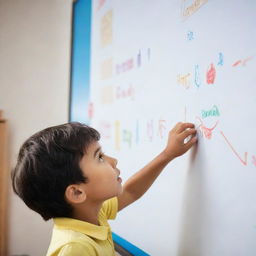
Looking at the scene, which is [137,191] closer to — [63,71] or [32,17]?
[63,71]

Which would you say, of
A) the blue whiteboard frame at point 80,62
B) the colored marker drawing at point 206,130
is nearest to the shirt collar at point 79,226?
the colored marker drawing at point 206,130

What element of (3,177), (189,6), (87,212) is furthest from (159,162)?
(3,177)

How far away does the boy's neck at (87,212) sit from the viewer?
68cm

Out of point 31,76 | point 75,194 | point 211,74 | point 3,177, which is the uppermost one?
point 31,76

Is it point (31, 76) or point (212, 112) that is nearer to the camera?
point (212, 112)

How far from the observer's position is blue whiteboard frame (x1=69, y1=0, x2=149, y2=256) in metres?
1.29

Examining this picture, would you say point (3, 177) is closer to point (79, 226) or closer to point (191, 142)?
point (79, 226)

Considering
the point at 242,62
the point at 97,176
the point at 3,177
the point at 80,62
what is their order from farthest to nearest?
the point at 3,177 < the point at 80,62 < the point at 97,176 < the point at 242,62

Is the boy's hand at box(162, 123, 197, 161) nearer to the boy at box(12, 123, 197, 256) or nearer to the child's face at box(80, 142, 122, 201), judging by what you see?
the boy at box(12, 123, 197, 256)

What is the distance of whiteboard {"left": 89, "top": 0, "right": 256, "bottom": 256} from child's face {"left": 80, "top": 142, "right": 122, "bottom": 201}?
0.16 m

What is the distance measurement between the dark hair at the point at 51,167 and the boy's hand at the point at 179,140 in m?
0.18

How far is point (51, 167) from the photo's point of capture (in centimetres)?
60

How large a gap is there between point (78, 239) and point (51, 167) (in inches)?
5.8

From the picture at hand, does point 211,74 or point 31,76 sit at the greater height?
point 31,76
